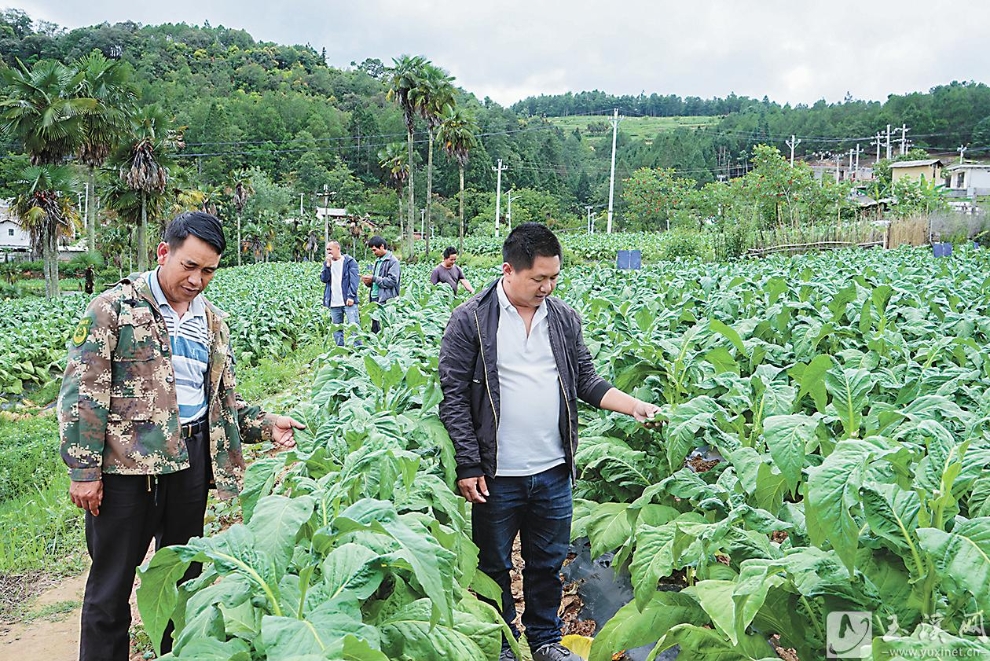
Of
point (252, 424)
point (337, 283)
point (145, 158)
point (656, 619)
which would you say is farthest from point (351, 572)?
point (145, 158)

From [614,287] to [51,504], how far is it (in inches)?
306

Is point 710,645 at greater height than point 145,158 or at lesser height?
lesser

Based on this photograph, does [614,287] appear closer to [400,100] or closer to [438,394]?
[438,394]

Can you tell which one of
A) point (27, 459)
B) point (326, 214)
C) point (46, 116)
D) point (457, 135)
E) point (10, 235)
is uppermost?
point (457, 135)

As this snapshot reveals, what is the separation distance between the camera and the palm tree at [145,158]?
2961cm

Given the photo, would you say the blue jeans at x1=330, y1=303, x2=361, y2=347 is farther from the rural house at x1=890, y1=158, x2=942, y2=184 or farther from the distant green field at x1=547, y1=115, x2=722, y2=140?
the distant green field at x1=547, y1=115, x2=722, y2=140

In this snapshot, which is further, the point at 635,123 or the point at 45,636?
the point at 635,123

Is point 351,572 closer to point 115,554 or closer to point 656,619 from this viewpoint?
point 656,619

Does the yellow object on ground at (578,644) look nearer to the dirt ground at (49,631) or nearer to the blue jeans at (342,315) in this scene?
the dirt ground at (49,631)

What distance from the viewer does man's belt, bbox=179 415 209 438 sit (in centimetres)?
302

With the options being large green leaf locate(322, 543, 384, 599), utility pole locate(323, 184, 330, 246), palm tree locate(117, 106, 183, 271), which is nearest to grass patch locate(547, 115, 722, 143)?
utility pole locate(323, 184, 330, 246)

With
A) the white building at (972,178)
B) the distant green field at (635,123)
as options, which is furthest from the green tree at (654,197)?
the distant green field at (635,123)

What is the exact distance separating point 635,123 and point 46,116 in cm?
16016

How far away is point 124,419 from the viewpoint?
2803 mm
